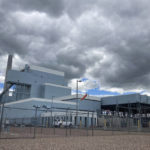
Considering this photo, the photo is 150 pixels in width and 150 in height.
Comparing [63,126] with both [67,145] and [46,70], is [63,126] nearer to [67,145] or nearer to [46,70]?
[67,145]

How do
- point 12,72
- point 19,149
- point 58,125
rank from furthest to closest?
1. point 12,72
2. point 58,125
3. point 19,149

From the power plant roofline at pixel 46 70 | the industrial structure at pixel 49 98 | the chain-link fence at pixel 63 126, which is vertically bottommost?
the chain-link fence at pixel 63 126

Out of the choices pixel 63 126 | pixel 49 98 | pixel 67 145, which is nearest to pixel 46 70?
pixel 49 98

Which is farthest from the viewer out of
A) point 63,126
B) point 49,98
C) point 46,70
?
point 46,70

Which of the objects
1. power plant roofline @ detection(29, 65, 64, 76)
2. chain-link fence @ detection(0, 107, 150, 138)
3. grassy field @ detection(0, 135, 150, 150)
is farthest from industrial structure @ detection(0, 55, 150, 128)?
grassy field @ detection(0, 135, 150, 150)

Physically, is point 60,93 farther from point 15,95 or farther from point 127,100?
point 127,100

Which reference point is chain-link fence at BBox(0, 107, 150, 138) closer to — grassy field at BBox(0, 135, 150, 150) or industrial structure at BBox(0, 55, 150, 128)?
grassy field at BBox(0, 135, 150, 150)

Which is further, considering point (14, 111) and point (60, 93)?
point (60, 93)

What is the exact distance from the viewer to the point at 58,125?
146 feet

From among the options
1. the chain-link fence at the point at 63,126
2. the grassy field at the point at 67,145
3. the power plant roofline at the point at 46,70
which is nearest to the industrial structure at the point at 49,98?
the power plant roofline at the point at 46,70

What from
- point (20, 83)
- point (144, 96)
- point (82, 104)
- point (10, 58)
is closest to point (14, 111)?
point (20, 83)

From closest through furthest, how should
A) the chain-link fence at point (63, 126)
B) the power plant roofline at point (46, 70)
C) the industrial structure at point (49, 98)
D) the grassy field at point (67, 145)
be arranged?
1. the grassy field at point (67, 145)
2. the chain-link fence at point (63, 126)
3. the industrial structure at point (49, 98)
4. the power plant roofline at point (46, 70)

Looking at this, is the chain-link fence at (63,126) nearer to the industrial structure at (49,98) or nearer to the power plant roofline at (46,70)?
the industrial structure at (49,98)

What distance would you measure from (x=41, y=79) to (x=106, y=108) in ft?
102
